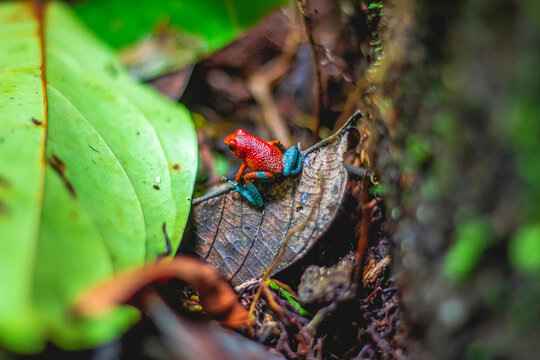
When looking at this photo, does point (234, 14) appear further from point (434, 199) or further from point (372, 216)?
point (434, 199)

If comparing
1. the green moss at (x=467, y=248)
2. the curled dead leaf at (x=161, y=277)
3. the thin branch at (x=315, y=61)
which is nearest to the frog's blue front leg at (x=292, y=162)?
the thin branch at (x=315, y=61)

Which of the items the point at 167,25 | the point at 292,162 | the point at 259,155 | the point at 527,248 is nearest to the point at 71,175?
the point at 292,162

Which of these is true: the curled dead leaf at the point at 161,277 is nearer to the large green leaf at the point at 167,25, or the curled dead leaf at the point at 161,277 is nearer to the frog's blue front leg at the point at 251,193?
the frog's blue front leg at the point at 251,193

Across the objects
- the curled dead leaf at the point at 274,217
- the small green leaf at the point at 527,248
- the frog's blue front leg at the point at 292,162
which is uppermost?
the small green leaf at the point at 527,248

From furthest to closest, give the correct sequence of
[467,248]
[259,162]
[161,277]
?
[259,162] < [161,277] < [467,248]

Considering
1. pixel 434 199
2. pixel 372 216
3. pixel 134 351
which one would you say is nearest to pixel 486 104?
pixel 434 199

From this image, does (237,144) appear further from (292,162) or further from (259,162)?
(292,162)
